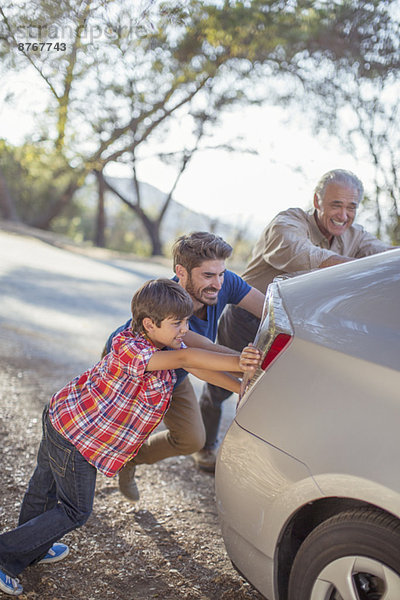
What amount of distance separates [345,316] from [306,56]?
14.8 metres

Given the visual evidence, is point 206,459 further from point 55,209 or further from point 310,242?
point 55,209

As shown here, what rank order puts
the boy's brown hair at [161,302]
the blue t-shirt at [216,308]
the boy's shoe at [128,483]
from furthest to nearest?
1. the boy's shoe at [128,483]
2. the blue t-shirt at [216,308]
3. the boy's brown hair at [161,302]

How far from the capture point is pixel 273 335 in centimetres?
216

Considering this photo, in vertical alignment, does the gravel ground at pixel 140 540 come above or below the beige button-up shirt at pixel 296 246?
below

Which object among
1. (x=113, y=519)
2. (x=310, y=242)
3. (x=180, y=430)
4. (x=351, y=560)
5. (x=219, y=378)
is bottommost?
(x=113, y=519)

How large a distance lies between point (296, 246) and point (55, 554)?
191cm

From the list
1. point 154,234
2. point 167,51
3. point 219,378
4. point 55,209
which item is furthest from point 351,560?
point 55,209

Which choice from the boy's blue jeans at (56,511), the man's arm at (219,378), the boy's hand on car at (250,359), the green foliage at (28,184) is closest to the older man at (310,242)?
the man's arm at (219,378)

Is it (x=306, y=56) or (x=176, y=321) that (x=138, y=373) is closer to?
(x=176, y=321)

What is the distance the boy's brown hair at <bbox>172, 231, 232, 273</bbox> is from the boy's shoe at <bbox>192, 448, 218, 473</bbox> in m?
1.62

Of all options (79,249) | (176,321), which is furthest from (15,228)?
(176,321)

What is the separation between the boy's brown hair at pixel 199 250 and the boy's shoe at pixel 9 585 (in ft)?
4.97

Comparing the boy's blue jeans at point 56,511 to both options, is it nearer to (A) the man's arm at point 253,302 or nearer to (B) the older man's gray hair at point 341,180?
(A) the man's arm at point 253,302

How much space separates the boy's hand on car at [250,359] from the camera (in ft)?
7.32
